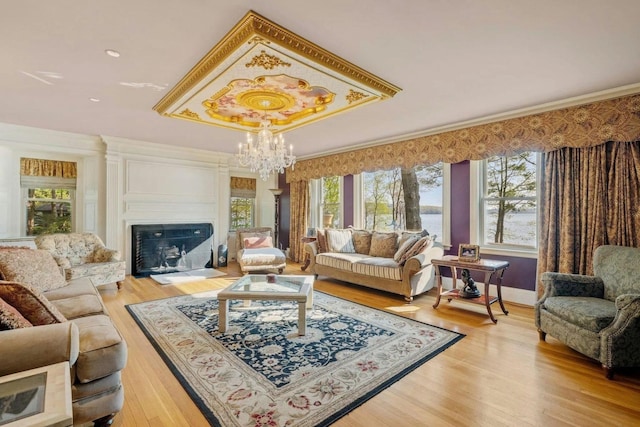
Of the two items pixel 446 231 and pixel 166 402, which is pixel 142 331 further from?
pixel 446 231

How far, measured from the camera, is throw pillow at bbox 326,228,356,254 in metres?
5.25

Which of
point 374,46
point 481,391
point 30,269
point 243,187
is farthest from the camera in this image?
point 243,187

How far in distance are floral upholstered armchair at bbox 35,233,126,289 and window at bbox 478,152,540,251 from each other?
213 inches

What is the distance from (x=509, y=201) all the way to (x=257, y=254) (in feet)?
13.5

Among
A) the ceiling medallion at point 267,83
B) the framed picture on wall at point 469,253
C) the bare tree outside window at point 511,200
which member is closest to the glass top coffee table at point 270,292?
the framed picture on wall at point 469,253

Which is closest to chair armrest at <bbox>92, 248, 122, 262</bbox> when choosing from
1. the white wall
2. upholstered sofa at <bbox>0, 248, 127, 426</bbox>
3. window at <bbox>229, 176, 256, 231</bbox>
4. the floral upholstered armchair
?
the floral upholstered armchair

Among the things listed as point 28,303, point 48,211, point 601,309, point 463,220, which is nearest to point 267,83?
point 28,303

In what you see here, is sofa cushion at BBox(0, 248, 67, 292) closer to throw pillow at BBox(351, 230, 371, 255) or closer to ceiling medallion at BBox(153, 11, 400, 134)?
ceiling medallion at BBox(153, 11, 400, 134)

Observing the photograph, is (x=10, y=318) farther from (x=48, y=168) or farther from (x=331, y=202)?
(x=331, y=202)

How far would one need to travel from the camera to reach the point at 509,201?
164 inches

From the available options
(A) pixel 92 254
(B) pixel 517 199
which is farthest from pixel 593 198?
(A) pixel 92 254

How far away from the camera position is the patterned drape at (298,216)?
22.3 ft

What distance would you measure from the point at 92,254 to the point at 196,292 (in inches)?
70.8

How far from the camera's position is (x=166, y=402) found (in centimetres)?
192
